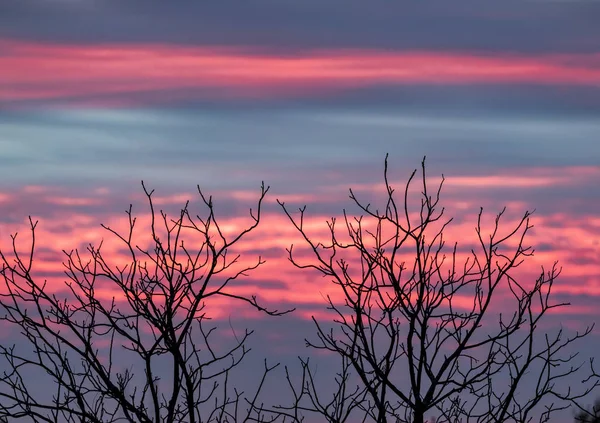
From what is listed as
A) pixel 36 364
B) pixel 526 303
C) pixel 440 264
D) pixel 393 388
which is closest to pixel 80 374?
pixel 36 364

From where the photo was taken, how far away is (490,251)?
9820mm

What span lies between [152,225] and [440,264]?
124 inches

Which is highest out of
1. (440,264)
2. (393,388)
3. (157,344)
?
(440,264)

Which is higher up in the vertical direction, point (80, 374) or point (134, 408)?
point (80, 374)

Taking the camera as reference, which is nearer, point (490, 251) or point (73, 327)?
point (73, 327)

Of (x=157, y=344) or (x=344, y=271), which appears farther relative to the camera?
(x=344, y=271)

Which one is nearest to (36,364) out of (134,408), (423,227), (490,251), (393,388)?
(134,408)

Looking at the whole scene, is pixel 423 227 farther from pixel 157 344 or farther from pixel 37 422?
pixel 37 422

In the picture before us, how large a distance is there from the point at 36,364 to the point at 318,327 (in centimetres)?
289

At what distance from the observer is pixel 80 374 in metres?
9.95

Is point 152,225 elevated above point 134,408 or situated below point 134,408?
above

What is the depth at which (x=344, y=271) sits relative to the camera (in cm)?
969

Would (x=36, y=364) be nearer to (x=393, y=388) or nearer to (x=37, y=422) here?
(x=37, y=422)

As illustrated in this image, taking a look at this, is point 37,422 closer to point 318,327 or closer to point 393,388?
point 318,327
